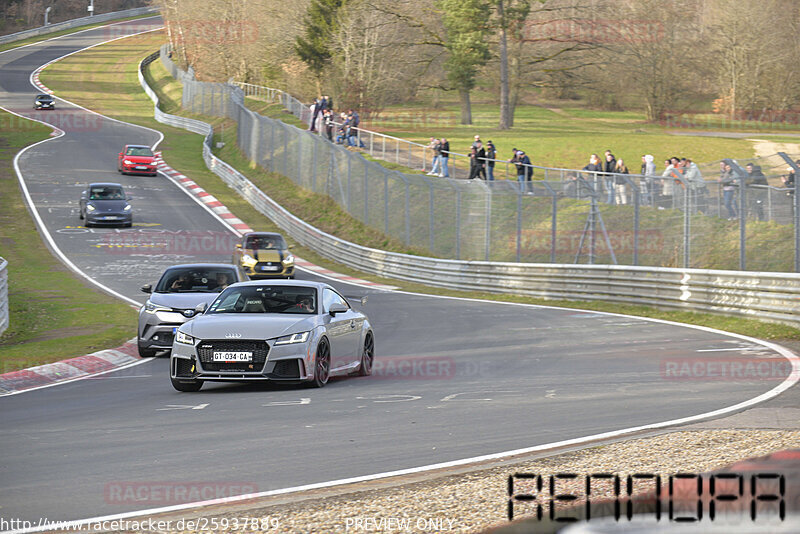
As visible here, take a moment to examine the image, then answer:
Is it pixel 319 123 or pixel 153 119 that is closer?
pixel 319 123

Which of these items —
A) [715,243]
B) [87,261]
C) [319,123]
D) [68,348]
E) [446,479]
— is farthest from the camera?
[319,123]

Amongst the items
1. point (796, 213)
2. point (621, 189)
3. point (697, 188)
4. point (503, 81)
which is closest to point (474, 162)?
point (621, 189)

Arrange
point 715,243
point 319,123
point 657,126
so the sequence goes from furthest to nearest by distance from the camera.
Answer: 1. point 657,126
2. point 319,123
3. point 715,243

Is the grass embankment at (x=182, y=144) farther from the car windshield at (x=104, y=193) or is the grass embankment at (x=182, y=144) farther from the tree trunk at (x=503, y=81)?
the tree trunk at (x=503, y=81)

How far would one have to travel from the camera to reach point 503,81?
67.2m

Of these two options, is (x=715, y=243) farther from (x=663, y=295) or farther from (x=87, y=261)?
(x=87, y=261)

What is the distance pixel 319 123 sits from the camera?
47.2 m

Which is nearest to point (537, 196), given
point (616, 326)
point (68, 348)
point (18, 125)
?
point (616, 326)

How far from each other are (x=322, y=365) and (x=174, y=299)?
16.6ft

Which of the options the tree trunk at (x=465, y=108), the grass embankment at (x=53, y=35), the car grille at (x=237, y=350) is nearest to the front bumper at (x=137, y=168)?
the tree trunk at (x=465, y=108)

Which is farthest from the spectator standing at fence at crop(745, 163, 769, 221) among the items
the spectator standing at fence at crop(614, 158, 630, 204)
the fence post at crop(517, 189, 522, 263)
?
the fence post at crop(517, 189, 522, 263)

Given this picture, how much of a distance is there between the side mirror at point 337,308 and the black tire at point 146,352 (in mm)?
4566

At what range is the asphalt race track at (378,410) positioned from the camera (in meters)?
7.61

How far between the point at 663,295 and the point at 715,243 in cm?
191
